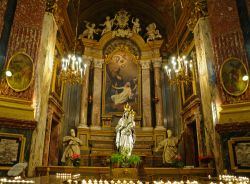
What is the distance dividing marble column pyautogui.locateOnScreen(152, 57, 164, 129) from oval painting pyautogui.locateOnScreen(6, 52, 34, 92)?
684 centimetres

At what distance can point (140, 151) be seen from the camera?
11.2m

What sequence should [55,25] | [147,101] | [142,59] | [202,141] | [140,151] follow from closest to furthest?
1. [202,141]
2. [55,25]
3. [140,151]
4. [147,101]
5. [142,59]

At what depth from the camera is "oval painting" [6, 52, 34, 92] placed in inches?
278

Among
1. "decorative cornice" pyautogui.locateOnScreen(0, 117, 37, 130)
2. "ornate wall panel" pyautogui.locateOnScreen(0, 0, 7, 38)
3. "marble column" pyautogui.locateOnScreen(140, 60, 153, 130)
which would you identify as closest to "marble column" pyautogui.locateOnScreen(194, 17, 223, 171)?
"marble column" pyautogui.locateOnScreen(140, 60, 153, 130)

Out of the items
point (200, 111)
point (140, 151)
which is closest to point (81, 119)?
point (140, 151)

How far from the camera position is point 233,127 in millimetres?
6648

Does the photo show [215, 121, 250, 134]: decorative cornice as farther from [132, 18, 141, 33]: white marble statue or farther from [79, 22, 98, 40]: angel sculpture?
[79, 22, 98, 40]: angel sculpture

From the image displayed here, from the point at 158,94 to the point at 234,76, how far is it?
5.42 m

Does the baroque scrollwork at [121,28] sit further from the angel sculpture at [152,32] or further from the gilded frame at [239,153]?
the gilded frame at [239,153]

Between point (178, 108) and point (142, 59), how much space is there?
3593 mm

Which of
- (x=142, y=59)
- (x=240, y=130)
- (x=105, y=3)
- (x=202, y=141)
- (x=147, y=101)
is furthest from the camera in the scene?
(x=105, y=3)

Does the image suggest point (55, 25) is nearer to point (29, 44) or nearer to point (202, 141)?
point (29, 44)

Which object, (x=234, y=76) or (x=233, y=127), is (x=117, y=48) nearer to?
(x=234, y=76)

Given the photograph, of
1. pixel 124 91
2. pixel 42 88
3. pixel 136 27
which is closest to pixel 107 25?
pixel 136 27
